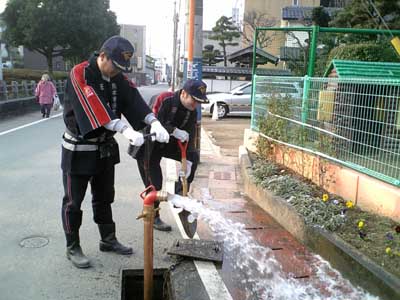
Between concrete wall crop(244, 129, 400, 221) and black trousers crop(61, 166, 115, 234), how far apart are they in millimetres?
2630

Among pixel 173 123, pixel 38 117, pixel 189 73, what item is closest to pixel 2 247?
pixel 173 123

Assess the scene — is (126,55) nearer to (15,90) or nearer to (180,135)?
(180,135)

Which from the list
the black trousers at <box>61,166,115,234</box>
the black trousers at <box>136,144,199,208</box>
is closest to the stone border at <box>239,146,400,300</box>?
the black trousers at <box>136,144,199,208</box>

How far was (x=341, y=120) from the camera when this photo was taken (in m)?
5.28

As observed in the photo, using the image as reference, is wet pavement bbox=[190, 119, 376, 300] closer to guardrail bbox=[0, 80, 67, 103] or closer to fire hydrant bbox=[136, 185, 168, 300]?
fire hydrant bbox=[136, 185, 168, 300]

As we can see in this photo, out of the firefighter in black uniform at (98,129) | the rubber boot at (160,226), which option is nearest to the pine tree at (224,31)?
the rubber boot at (160,226)

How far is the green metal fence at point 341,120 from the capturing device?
4438 mm

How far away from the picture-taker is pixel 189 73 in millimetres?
7988

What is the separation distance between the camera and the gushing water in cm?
338

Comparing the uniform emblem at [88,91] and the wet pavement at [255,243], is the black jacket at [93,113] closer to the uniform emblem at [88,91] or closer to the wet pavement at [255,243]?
the uniform emblem at [88,91]

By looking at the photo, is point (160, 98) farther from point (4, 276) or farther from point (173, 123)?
point (4, 276)

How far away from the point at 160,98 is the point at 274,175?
217 cm

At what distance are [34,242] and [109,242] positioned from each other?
80cm

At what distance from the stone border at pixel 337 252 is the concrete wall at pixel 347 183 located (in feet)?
2.25
